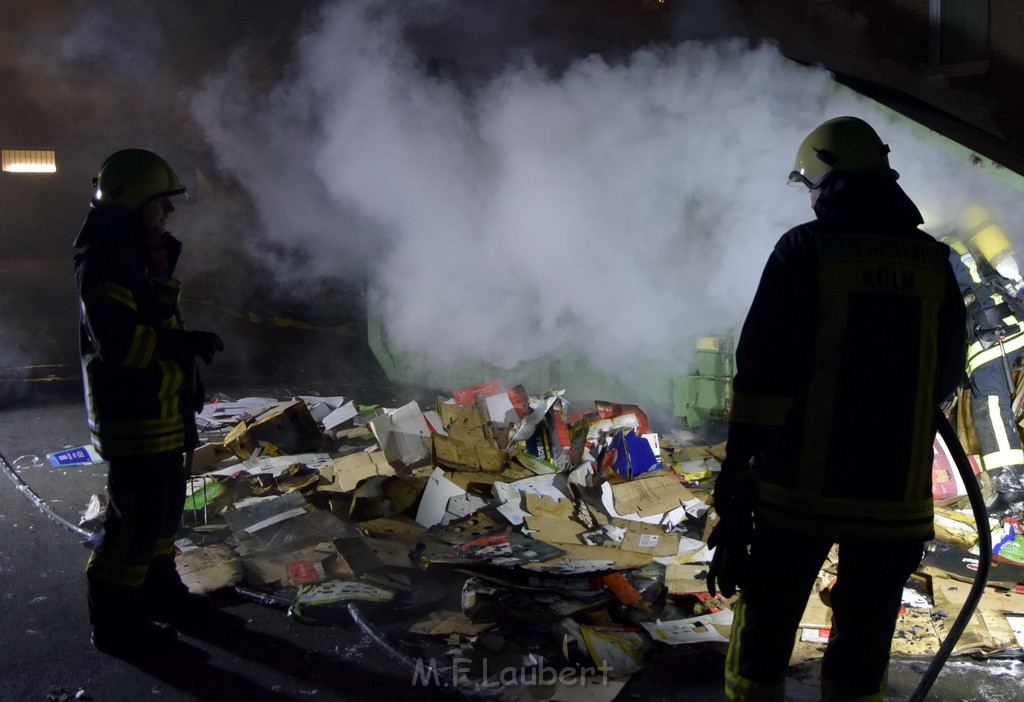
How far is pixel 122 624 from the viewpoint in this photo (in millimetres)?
2648

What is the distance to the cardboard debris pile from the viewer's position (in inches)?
116

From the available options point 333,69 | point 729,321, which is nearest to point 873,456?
point 729,321

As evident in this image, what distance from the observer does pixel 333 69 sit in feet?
20.8

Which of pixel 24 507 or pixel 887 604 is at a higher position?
pixel 887 604

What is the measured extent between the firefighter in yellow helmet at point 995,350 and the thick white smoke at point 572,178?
22.3 inches

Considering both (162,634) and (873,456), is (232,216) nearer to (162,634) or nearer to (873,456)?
(162,634)

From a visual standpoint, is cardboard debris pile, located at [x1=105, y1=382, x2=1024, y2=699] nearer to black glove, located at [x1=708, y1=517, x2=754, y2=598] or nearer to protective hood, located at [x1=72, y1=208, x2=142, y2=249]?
black glove, located at [x1=708, y1=517, x2=754, y2=598]

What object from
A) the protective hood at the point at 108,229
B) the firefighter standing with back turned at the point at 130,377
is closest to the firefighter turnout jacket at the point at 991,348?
the firefighter standing with back turned at the point at 130,377

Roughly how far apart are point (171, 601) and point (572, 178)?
4.32 meters

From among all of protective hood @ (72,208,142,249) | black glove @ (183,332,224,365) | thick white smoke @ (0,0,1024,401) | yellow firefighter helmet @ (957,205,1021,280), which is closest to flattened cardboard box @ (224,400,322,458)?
thick white smoke @ (0,0,1024,401)

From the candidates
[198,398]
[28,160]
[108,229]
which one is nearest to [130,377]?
[198,398]

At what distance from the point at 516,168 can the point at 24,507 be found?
4263 millimetres

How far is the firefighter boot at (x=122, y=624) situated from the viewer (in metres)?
2.65

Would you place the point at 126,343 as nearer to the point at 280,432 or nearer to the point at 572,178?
the point at 280,432
